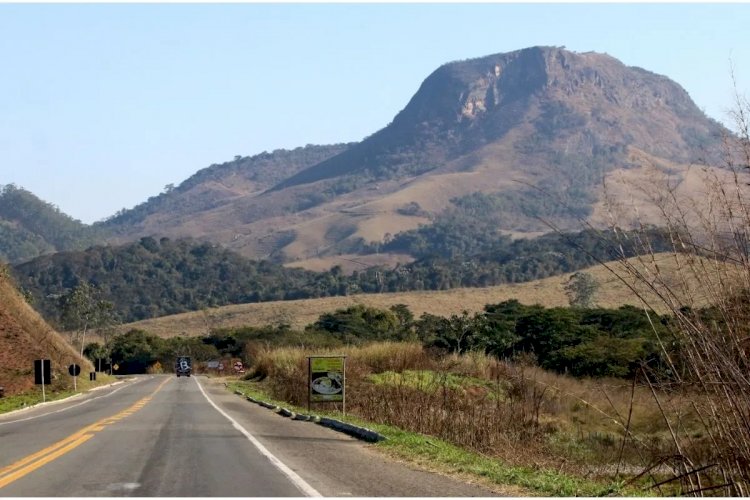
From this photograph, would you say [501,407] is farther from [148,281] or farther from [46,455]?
[148,281]

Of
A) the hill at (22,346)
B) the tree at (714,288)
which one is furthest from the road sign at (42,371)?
the tree at (714,288)

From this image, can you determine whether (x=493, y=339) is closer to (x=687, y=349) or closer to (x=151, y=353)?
(x=687, y=349)

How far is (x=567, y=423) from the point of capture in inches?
1291

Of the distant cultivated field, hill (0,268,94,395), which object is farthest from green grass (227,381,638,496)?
the distant cultivated field

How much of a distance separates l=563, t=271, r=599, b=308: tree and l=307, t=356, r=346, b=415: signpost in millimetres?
69825

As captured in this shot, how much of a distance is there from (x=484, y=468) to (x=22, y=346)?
44.9 meters

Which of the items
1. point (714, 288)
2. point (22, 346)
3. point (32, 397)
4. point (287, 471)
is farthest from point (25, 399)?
point (714, 288)

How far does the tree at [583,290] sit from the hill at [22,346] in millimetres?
49157

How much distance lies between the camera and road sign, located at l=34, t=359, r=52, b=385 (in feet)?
148

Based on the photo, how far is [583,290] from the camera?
100 m

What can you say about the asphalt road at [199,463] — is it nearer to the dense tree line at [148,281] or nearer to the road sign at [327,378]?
the road sign at [327,378]

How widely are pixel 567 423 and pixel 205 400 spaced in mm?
14401

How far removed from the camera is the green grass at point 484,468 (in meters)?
12.0

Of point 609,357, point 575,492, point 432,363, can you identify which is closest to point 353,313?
point 609,357
